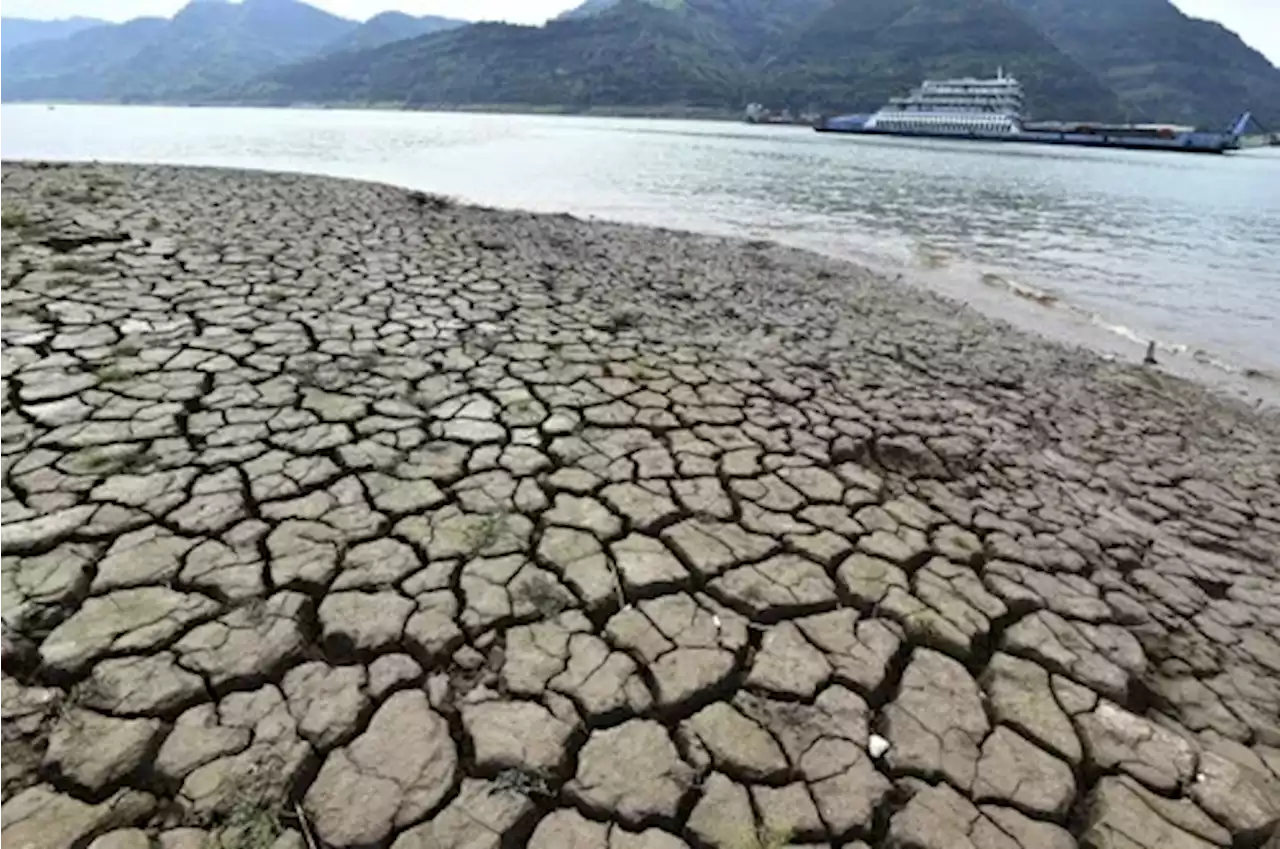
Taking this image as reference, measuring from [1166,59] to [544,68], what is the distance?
11390 centimetres

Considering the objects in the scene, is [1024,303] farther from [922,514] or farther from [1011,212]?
[1011,212]

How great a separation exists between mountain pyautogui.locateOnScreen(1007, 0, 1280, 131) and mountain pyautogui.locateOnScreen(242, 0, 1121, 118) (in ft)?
62.4

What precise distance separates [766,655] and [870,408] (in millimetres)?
2794

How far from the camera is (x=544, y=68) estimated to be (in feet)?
393

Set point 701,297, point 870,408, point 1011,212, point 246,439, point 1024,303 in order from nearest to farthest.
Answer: point 246,439, point 870,408, point 701,297, point 1024,303, point 1011,212

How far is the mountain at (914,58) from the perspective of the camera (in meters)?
102

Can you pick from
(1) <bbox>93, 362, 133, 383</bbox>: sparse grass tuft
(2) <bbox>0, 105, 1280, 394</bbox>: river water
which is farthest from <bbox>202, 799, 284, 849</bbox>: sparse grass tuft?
(2) <bbox>0, 105, 1280, 394</bbox>: river water

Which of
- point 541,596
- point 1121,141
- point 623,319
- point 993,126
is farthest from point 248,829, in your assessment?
point 993,126

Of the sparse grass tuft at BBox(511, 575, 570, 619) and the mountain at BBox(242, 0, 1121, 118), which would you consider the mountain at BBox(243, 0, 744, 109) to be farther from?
the sparse grass tuft at BBox(511, 575, 570, 619)

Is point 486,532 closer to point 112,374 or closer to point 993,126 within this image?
point 112,374

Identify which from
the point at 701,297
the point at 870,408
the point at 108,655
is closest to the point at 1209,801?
the point at 870,408

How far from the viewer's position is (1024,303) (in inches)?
467

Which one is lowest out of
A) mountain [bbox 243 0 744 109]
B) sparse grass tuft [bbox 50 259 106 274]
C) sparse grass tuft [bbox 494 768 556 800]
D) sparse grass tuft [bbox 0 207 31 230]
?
sparse grass tuft [bbox 494 768 556 800]

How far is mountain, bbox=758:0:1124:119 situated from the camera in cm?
10169
